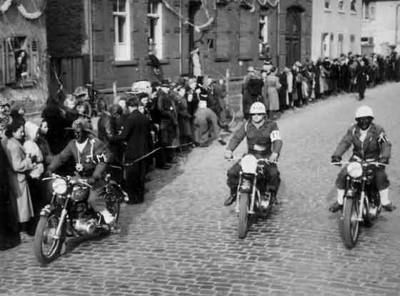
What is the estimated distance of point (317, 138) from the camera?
18469 mm

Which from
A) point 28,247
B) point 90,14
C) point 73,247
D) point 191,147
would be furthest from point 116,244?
point 90,14

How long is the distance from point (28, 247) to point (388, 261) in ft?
14.1

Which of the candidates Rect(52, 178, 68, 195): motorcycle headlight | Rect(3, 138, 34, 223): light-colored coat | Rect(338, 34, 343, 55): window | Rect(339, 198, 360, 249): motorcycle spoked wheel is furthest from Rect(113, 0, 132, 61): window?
Rect(338, 34, 343, 55): window

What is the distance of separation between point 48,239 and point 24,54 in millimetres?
10493

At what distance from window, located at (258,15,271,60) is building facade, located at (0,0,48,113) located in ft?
45.7

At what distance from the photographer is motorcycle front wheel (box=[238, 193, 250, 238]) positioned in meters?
9.06

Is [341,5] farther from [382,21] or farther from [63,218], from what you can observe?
[63,218]

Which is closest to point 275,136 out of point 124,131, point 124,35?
point 124,131

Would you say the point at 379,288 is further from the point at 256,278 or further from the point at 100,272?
the point at 100,272

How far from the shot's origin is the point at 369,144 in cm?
939

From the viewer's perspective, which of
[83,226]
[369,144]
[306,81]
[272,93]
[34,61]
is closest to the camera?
[83,226]

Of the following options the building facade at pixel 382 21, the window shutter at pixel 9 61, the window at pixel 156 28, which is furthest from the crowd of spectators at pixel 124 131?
the building facade at pixel 382 21

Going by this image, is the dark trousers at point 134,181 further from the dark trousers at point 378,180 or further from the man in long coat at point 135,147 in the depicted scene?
the dark trousers at point 378,180

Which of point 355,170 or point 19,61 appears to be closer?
point 355,170
